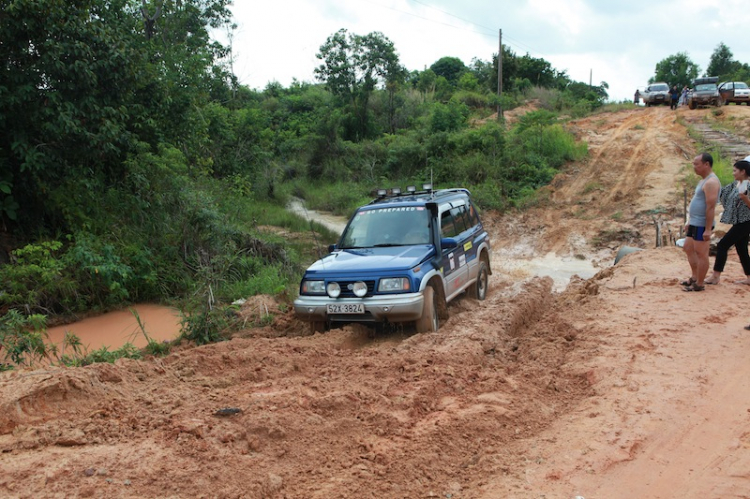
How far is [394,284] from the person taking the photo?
6773 millimetres

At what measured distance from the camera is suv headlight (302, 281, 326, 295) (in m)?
7.06

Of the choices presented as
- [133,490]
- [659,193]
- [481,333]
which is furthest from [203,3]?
[133,490]

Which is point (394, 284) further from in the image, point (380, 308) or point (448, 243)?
point (448, 243)

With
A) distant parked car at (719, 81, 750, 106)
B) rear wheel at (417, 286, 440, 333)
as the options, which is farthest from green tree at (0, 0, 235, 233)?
distant parked car at (719, 81, 750, 106)

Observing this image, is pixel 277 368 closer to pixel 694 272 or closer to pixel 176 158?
pixel 694 272

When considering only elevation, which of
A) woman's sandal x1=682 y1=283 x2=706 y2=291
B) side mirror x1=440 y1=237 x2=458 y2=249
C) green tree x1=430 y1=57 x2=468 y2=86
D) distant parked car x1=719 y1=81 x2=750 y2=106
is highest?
green tree x1=430 y1=57 x2=468 y2=86

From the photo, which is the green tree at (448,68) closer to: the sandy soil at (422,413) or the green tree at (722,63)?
the green tree at (722,63)

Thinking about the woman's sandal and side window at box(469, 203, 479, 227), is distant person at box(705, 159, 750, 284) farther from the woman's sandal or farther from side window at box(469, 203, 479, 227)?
side window at box(469, 203, 479, 227)

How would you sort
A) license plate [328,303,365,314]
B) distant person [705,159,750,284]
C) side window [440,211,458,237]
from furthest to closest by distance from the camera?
→ side window [440,211,458,237], distant person [705,159,750,284], license plate [328,303,365,314]

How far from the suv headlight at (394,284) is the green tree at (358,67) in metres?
23.9

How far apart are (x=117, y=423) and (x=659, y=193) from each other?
1586 cm

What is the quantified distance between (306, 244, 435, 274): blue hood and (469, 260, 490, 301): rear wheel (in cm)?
194

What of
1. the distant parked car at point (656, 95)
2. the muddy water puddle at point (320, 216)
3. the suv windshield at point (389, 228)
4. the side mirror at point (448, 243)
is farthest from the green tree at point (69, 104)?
the distant parked car at point (656, 95)

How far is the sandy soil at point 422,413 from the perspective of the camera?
3.51 meters
